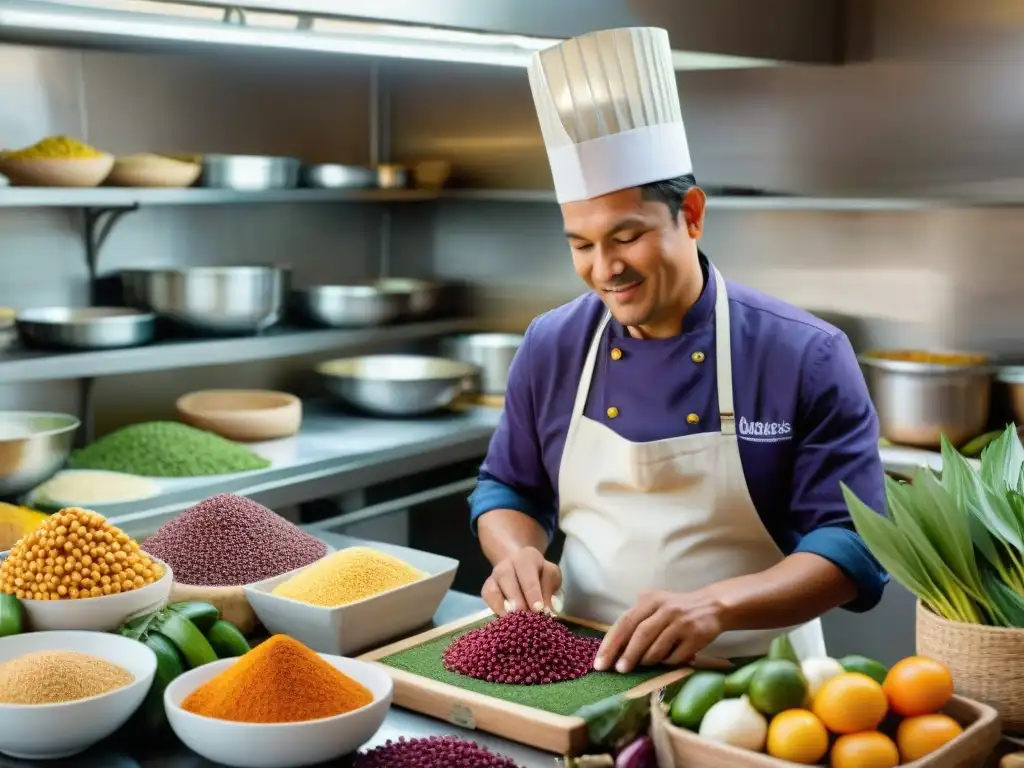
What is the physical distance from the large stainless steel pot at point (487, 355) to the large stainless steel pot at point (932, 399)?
119 centimetres

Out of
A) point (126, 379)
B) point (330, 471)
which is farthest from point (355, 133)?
point (330, 471)

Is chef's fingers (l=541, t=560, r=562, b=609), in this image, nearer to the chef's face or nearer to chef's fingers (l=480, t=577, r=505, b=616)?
chef's fingers (l=480, t=577, r=505, b=616)

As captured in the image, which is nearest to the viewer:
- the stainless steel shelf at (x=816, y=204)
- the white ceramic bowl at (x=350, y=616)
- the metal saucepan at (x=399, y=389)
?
the white ceramic bowl at (x=350, y=616)

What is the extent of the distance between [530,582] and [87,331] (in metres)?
1.69

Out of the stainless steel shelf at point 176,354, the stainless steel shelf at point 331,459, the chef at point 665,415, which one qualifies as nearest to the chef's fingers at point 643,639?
the chef at point 665,415

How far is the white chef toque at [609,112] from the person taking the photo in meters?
1.98

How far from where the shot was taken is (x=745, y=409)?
2.07 metres

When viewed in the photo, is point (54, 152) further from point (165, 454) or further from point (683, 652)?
point (683, 652)

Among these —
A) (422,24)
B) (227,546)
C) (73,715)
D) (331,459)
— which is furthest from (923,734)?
(331,459)

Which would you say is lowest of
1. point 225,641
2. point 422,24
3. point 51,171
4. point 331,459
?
point 331,459

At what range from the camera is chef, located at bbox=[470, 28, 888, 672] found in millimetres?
1943

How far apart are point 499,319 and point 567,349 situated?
2.31 metres

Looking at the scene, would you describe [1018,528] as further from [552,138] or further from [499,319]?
[499,319]

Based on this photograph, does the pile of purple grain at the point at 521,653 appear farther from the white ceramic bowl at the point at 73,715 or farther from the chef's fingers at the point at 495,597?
the white ceramic bowl at the point at 73,715
